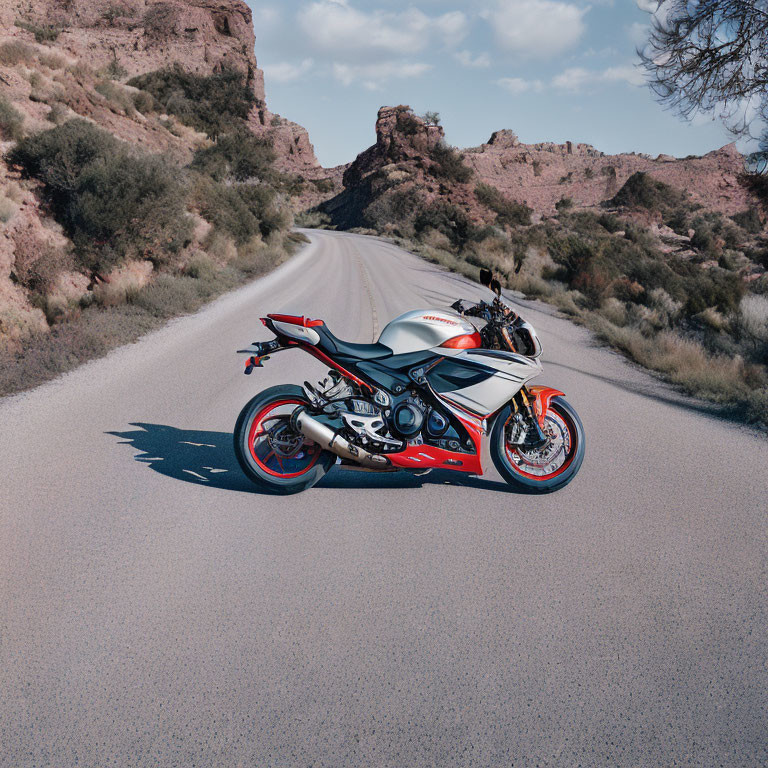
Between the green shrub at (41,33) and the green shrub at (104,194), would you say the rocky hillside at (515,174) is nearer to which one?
the green shrub at (41,33)

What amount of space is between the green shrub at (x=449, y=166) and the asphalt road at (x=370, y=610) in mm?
57516

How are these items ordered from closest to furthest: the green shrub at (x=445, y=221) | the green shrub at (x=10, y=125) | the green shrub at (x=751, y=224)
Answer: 1. the green shrub at (x=10, y=125)
2. the green shrub at (x=751, y=224)
3. the green shrub at (x=445, y=221)

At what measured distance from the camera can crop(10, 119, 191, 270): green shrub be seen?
13664 mm

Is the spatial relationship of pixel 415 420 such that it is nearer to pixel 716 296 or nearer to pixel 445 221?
pixel 716 296

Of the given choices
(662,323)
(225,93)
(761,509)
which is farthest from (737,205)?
(761,509)

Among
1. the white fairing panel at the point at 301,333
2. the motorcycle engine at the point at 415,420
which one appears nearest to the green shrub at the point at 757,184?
the motorcycle engine at the point at 415,420

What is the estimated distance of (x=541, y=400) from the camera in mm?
4488

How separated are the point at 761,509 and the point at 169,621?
170 inches

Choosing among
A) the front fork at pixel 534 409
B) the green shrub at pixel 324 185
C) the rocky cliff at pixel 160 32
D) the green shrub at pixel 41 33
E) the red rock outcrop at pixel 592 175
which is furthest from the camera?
the green shrub at pixel 324 185

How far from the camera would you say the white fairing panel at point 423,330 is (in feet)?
13.7

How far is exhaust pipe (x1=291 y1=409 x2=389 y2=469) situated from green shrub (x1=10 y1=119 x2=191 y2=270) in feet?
36.8

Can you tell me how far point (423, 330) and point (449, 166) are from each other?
60.3 metres

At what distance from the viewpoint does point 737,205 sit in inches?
2138

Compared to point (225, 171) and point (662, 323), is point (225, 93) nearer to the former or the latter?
point (225, 171)
